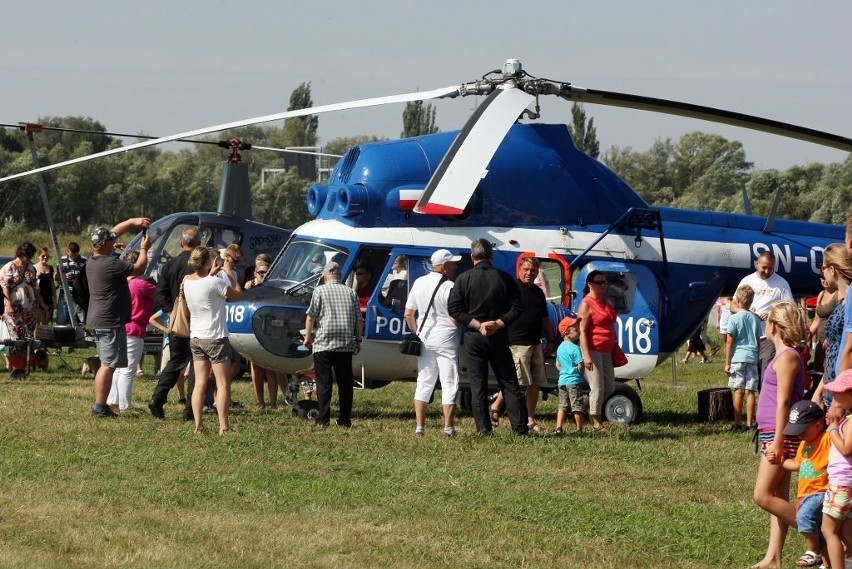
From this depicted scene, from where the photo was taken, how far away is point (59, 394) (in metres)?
13.6

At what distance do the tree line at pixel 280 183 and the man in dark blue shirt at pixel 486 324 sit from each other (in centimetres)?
3129

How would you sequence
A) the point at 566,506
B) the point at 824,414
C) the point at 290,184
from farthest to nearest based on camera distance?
the point at 290,184 < the point at 566,506 < the point at 824,414

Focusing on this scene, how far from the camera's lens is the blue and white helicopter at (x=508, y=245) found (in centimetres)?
1182

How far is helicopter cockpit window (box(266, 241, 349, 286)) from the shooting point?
39.2 ft

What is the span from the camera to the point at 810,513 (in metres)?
5.99

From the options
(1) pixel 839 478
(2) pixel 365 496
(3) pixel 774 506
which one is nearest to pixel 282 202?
(2) pixel 365 496

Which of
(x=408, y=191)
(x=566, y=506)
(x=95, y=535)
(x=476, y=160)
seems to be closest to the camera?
(x=95, y=535)

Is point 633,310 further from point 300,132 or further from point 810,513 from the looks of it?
point 300,132

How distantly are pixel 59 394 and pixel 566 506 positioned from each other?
7.51 meters

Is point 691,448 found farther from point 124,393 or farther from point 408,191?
point 124,393

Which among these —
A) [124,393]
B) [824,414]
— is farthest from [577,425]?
[824,414]

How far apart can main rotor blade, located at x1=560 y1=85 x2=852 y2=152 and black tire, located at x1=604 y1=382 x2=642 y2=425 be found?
3143mm

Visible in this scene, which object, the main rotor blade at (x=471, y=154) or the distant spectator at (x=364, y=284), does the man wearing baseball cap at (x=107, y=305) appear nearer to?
the distant spectator at (x=364, y=284)

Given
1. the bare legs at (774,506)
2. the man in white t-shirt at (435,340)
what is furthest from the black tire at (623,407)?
the bare legs at (774,506)
